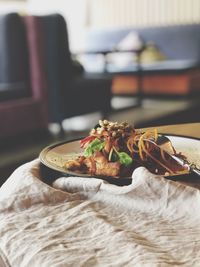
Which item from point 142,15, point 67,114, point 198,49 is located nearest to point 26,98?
point 67,114

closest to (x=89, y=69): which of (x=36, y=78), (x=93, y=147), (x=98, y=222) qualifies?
(x=36, y=78)

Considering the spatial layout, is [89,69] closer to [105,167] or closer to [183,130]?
[183,130]

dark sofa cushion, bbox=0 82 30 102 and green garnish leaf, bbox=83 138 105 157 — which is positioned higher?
green garnish leaf, bbox=83 138 105 157

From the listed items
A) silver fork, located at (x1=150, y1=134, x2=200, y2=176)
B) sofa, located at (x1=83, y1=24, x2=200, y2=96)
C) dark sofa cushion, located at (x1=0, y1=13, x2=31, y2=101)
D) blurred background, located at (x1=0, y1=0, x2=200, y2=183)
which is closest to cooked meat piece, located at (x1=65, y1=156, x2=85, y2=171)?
silver fork, located at (x1=150, y1=134, x2=200, y2=176)

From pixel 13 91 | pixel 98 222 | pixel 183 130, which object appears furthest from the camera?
pixel 13 91

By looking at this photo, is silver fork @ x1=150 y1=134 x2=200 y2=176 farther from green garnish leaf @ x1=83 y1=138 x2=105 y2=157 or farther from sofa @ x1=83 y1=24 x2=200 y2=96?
sofa @ x1=83 y1=24 x2=200 y2=96

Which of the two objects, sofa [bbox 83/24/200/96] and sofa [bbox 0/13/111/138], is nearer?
sofa [bbox 0/13/111/138]

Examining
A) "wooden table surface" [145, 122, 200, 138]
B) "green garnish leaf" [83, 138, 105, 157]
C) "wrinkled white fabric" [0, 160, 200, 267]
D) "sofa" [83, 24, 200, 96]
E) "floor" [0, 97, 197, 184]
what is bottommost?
"floor" [0, 97, 197, 184]
